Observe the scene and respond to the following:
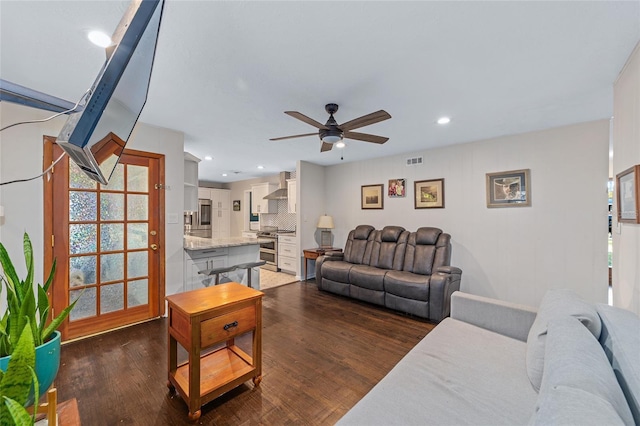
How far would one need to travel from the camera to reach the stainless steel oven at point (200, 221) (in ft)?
24.4

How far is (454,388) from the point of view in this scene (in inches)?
51.3

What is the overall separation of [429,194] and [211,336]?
3.81m

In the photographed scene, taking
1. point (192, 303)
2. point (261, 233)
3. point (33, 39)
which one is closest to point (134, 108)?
point (192, 303)

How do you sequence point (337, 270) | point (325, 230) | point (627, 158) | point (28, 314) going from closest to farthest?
1. point (28, 314)
2. point (627, 158)
3. point (337, 270)
4. point (325, 230)

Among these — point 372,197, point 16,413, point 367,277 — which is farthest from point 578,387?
point 372,197

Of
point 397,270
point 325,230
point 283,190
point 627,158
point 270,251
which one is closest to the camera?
point 627,158

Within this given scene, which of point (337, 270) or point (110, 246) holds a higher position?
point (110, 246)

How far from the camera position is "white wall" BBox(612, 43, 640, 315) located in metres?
1.72

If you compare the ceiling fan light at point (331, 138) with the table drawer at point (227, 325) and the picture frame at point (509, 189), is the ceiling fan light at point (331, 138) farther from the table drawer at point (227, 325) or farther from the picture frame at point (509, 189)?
the picture frame at point (509, 189)

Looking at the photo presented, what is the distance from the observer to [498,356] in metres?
1.58

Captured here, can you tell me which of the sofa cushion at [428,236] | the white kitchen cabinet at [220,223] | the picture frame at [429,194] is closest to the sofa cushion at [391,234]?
the sofa cushion at [428,236]

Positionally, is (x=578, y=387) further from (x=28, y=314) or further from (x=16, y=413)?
(x=28, y=314)

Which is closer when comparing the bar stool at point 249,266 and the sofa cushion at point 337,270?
the bar stool at point 249,266

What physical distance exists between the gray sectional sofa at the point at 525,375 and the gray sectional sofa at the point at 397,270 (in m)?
1.43
